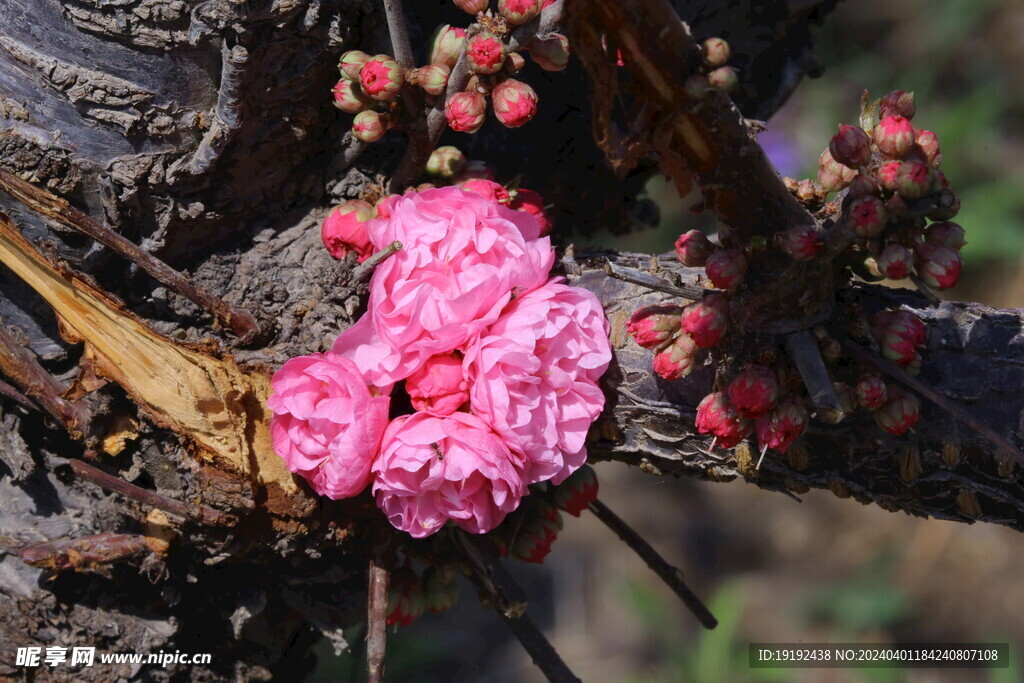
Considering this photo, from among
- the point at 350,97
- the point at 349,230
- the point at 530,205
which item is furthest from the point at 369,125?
the point at 530,205

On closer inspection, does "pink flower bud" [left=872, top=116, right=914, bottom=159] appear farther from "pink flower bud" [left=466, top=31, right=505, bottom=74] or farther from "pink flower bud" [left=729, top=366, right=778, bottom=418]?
"pink flower bud" [left=466, top=31, right=505, bottom=74]

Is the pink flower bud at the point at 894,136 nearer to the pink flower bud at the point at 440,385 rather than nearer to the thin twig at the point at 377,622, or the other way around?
the pink flower bud at the point at 440,385

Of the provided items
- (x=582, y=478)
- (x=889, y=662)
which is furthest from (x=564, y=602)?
(x=582, y=478)

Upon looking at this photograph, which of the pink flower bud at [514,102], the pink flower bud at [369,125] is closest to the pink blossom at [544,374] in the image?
the pink flower bud at [514,102]

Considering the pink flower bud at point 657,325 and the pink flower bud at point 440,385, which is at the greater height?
the pink flower bud at point 657,325

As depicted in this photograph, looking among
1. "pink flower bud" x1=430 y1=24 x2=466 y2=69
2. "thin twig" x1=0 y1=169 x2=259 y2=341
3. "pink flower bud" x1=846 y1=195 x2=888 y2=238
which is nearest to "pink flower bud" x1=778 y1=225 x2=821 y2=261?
"pink flower bud" x1=846 y1=195 x2=888 y2=238

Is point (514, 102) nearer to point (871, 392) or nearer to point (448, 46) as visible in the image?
point (448, 46)

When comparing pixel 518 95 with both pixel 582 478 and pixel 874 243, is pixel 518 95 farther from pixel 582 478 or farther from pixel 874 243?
pixel 582 478
